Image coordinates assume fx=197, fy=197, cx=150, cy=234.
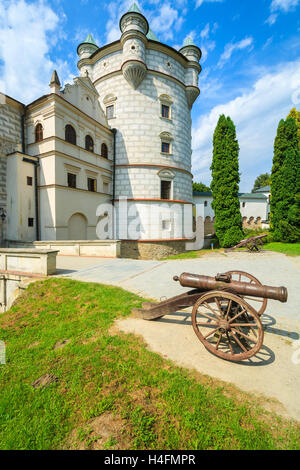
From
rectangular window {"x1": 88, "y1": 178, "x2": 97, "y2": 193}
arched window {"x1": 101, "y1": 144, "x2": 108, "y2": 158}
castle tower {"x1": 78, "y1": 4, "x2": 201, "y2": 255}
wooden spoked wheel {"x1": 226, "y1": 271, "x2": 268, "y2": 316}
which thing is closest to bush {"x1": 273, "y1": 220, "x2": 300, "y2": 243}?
castle tower {"x1": 78, "y1": 4, "x2": 201, "y2": 255}

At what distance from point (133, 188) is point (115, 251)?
8.31m

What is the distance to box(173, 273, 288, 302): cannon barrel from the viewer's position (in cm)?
292

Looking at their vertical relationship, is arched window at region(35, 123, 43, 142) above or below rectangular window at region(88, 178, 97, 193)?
above

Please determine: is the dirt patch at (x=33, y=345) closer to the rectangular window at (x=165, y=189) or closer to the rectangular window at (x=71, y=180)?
the rectangular window at (x=71, y=180)

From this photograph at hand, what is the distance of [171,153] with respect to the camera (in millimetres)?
18250

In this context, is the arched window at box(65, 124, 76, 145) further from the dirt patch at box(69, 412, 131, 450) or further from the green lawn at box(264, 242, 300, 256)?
the green lawn at box(264, 242, 300, 256)

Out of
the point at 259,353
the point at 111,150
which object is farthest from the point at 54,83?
the point at 259,353

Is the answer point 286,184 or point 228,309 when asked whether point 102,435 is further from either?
point 286,184

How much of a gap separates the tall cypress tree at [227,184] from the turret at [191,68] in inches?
155

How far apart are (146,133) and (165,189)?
16.9 ft

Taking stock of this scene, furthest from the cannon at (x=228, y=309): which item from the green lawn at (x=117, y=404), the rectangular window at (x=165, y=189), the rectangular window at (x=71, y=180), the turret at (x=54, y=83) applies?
the rectangular window at (x=165, y=189)

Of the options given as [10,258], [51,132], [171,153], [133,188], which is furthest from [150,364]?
[171,153]

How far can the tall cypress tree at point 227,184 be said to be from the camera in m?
19.2

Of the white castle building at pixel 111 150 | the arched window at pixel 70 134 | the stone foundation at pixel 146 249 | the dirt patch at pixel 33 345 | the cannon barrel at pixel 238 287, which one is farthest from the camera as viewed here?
the stone foundation at pixel 146 249
